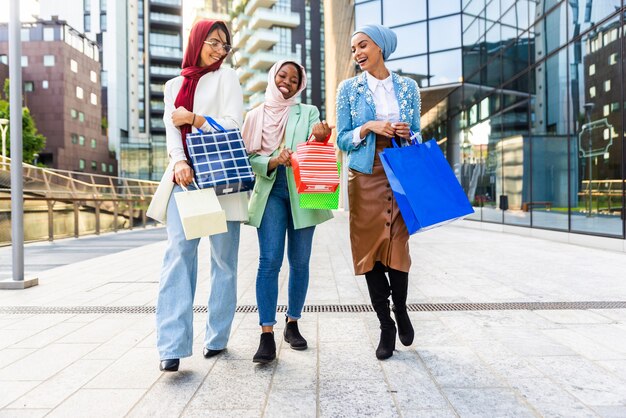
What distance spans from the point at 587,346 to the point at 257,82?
180 ft

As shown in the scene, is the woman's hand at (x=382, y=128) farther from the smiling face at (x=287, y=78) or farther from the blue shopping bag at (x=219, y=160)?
the blue shopping bag at (x=219, y=160)

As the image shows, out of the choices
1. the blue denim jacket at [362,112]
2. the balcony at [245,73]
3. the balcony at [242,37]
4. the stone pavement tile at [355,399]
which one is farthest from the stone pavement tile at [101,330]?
the balcony at [242,37]

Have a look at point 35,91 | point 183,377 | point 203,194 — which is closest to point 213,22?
point 203,194

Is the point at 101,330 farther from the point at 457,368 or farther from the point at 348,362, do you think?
the point at 457,368

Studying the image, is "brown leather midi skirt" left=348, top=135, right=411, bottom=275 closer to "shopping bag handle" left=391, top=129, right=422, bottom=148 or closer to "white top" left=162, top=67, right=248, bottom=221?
"shopping bag handle" left=391, top=129, right=422, bottom=148

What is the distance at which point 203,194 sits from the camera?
2656 mm

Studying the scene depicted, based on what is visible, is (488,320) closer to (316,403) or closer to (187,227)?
(316,403)

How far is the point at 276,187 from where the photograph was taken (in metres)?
3.07

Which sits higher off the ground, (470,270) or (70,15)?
(70,15)

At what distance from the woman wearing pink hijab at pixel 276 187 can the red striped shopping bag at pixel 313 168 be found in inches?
5.2

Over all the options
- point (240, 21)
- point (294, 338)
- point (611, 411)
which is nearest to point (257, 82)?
point (240, 21)

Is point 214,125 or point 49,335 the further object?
point 49,335

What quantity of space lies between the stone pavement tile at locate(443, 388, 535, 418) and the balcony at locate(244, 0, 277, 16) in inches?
2339

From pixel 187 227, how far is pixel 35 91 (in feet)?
194
